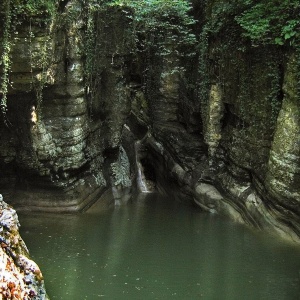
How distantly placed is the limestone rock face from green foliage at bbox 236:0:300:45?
262 inches

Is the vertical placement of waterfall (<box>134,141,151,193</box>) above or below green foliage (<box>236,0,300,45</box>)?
below

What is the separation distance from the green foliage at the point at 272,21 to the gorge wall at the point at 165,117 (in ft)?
1.10

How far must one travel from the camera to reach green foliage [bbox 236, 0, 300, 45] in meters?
9.38

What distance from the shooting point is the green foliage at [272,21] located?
9383mm

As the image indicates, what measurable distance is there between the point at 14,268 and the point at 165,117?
9.99 m

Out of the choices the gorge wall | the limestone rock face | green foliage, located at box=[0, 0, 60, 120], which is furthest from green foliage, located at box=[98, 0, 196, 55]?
the limestone rock face

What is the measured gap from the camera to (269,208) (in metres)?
10.4

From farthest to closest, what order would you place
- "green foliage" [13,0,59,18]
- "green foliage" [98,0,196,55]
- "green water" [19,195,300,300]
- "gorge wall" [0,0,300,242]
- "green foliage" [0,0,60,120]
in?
"green foliage" [98,0,196,55]
"gorge wall" [0,0,300,242]
"green foliage" [13,0,59,18]
"green foliage" [0,0,60,120]
"green water" [19,195,300,300]

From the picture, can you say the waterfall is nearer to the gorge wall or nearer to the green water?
the gorge wall

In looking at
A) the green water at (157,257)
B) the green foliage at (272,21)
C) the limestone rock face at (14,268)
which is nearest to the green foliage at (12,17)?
the green water at (157,257)

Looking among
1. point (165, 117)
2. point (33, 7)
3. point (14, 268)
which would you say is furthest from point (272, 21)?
point (14, 268)

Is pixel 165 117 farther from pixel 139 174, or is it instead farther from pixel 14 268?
pixel 14 268

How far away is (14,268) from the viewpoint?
559 centimetres

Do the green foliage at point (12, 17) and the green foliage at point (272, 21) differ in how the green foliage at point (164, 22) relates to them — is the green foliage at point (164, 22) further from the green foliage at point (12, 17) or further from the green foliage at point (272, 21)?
the green foliage at point (12, 17)
